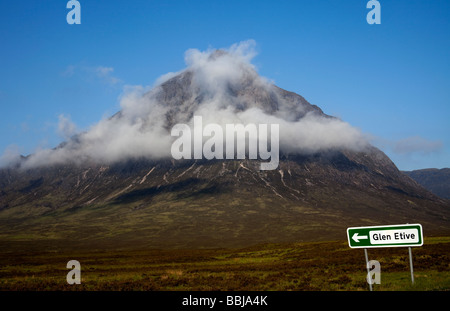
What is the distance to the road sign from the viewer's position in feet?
55.9

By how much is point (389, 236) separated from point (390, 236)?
5cm

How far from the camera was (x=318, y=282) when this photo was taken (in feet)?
88.0

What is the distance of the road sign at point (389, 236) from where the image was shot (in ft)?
55.9

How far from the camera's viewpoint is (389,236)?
57.3ft

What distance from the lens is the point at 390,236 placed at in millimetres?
17438

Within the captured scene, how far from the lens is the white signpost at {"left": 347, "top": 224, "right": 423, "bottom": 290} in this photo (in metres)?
17.0

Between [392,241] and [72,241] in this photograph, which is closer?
[392,241]

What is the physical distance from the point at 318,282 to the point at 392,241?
1103 cm

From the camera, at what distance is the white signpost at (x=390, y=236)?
55.8ft
